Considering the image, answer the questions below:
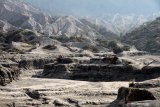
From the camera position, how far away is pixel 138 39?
591 ft

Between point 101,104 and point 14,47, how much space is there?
241 ft

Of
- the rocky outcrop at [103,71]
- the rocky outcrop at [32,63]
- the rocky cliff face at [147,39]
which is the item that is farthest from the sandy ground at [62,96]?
the rocky cliff face at [147,39]

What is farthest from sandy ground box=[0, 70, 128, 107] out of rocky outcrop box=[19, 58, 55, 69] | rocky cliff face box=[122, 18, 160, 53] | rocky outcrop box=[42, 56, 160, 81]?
rocky cliff face box=[122, 18, 160, 53]

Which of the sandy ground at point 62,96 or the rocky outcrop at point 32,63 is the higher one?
the rocky outcrop at point 32,63

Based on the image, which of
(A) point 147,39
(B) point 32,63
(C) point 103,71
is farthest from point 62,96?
(A) point 147,39

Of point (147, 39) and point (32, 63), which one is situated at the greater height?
point (147, 39)

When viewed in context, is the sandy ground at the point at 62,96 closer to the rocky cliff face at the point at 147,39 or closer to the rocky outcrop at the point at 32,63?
the rocky outcrop at the point at 32,63

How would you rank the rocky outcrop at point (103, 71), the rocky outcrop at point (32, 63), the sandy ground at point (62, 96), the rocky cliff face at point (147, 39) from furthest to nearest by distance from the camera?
the rocky cliff face at point (147, 39)
the rocky outcrop at point (32, 63)
the rocky outcrop at point (103, 71)
the sandy ground at point (62, 96)

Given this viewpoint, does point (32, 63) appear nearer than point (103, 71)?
No

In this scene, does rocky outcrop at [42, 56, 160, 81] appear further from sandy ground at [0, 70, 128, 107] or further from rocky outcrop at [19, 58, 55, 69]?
rocky outcrop at [19, 58, 55, 69]

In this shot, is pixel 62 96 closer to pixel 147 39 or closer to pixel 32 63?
pixel 32 63

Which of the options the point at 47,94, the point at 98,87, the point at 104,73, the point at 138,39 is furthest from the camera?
the point at 138,39

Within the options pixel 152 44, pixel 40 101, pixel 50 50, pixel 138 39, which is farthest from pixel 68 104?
pixel 138 39

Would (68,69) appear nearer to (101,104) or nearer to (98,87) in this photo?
(98,87)
